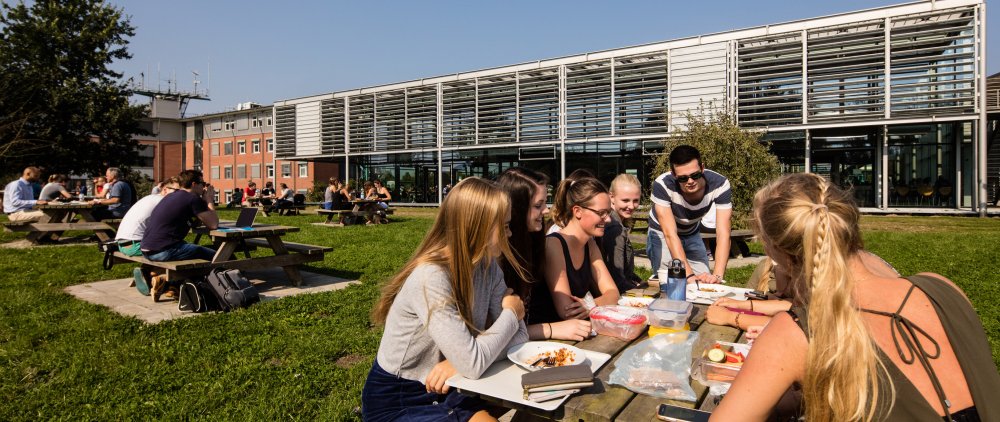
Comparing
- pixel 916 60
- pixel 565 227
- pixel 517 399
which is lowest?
pixel 517 399

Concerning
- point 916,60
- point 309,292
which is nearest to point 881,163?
point 916,60

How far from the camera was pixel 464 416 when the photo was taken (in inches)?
82.9

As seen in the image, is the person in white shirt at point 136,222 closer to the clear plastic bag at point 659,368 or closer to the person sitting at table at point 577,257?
the person sitting at table at point 577,257

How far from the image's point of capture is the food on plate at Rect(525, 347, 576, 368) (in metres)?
2.12

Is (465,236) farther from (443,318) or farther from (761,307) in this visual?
(761,307)

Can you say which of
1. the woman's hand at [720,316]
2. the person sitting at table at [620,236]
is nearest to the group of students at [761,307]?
the woman's hand at [720,316]

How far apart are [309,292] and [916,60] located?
20.9 metres

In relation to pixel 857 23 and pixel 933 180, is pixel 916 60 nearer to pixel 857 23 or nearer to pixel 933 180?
pixel 857 23

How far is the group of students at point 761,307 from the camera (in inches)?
55.0

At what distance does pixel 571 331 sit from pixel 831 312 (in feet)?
4.21

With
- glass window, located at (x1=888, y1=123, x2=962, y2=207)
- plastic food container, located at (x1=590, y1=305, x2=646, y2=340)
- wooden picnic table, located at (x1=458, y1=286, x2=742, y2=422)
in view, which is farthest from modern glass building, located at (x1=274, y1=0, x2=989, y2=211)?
wooden picnic table, located at (x1=458, y1=286, x2=742, y2=422)

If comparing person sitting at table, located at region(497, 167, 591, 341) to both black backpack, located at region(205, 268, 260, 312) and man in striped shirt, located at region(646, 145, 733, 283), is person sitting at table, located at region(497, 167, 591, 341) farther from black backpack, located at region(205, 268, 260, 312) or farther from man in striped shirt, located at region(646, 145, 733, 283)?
A: black backpack, located at region(205, 268, 260, 312)

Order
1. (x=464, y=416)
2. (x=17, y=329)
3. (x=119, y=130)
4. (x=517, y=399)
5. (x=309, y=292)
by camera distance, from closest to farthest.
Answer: (x=517, y=399)
(x=464, y=416)
(x=17, y=329)
(x=309, y=292)
(x=119, y=130)

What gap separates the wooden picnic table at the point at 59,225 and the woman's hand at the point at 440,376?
454 inches
